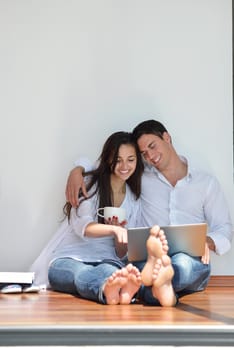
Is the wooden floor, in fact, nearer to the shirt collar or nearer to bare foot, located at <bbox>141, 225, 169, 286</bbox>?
bare foot, located at <bbox>141, 225, 169, 286</bbox>

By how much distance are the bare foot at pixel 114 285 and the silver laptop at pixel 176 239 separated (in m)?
0.22

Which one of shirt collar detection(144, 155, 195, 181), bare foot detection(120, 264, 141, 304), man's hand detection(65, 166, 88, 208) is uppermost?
shirt collar detection(144, 155, 195, 181)

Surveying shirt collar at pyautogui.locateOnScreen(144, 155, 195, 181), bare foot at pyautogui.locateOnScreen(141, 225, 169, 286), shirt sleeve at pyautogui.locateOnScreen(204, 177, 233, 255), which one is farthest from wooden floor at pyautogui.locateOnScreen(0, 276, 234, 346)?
shirt collar at pyautogui.locateOnScreen(144, 155, 195, 181)

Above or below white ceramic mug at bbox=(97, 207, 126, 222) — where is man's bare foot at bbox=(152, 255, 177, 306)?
below

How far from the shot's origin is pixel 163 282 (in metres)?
2.44

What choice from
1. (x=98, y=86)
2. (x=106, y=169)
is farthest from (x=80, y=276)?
(x=98, y=86)

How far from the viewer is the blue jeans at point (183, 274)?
267cm

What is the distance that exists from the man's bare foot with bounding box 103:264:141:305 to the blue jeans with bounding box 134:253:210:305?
0.09m

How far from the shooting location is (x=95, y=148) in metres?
3.67

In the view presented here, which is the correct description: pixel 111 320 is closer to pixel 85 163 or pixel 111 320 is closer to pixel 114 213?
pixel 114 213

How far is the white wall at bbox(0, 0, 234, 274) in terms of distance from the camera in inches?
144

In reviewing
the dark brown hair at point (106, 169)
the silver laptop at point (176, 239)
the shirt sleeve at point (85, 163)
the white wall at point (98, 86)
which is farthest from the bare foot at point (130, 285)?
the white wall at point (98, 86)

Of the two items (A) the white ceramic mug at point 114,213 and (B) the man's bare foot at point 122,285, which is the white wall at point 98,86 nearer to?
(A) the white ceramic mug at point 114,213

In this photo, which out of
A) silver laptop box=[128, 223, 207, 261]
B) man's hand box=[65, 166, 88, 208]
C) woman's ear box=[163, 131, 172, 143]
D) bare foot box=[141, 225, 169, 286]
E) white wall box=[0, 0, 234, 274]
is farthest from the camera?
white wall box=[0, 0, 234, 274]
